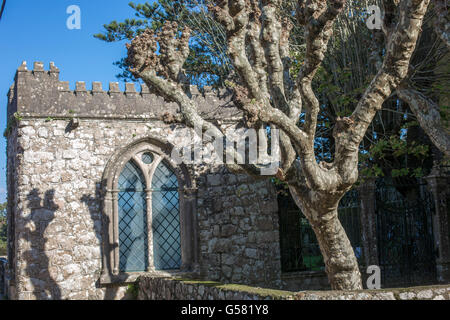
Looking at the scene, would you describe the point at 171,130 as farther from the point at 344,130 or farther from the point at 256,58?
the point at 344,130

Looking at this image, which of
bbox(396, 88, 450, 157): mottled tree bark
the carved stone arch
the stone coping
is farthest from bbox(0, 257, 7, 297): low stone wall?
bbox(396, 88, 450, 157): mottled tree bark

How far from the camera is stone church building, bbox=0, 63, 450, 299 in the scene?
34.6ft

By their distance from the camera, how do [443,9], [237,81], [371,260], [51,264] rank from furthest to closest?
1. [237,81]
2. [371,260]
3. [51,264]
4. [443,9]

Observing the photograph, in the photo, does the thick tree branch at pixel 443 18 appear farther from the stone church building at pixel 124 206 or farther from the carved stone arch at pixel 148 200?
the carved stone arch at pixel 148 200

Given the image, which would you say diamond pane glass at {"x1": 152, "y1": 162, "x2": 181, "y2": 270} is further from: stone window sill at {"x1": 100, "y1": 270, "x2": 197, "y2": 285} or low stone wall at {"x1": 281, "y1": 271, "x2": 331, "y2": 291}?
low stone wall at {"x1": 281, "y1": 271, "x2": 331, "y2": 291}

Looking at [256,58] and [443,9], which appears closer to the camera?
[443,9]

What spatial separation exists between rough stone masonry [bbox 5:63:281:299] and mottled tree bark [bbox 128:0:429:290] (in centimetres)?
341

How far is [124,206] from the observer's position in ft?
37.2

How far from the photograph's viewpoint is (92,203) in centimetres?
1091

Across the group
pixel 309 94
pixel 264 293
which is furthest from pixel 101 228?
pixel 264 293
